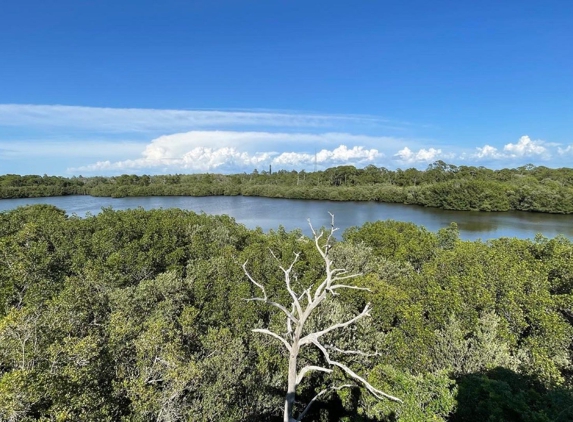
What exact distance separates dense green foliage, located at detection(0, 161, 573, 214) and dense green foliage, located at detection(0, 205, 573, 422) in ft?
180

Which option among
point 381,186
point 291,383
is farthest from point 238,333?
point 381,186

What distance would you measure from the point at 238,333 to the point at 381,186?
84.5 meters

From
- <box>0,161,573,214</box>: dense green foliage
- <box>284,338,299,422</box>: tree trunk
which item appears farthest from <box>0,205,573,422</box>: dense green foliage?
<box>0,161,573,214</box>: dense green foliage

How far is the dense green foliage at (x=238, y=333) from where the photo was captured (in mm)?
8203

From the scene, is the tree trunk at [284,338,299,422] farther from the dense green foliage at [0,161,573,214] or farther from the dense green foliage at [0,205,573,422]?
the dense green foliage at [0,161,573,214]

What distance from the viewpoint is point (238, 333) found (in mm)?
13742

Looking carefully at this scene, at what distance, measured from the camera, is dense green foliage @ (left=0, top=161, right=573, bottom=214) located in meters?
68.6

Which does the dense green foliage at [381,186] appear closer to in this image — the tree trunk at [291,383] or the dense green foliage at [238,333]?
the dense green foliage at [238,333]

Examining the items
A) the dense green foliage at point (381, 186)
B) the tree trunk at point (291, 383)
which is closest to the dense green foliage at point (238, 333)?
the tree trunk at point (291, 383)

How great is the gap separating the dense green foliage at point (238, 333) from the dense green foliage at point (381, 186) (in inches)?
2159

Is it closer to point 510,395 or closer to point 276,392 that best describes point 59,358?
point 276,392

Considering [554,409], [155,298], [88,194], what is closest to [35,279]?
[155,298]

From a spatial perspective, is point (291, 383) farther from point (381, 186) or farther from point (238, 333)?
point (381, 186)

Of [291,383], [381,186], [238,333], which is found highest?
[381,186]
